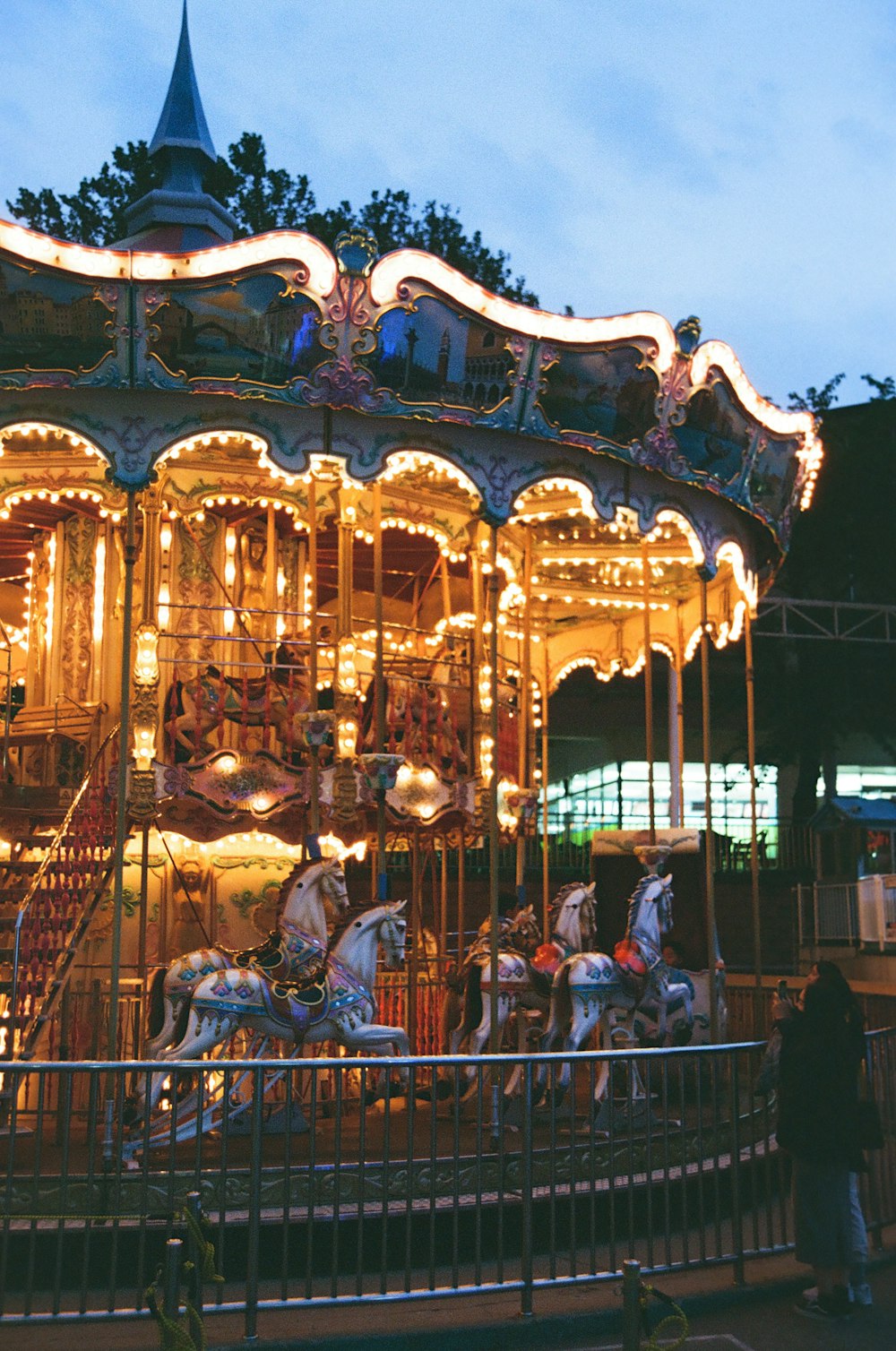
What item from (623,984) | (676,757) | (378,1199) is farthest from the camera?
(676,757)

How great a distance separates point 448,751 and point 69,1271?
6.51 meters

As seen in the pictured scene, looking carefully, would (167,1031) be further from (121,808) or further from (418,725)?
(418,725)

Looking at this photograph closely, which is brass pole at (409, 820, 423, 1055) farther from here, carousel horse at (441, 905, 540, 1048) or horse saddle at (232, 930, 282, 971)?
horse saddle at (232, 930, 282, 971)

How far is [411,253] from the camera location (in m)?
10.2

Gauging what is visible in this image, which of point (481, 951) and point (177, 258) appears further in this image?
point (481, 951)

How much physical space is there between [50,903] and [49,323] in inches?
159

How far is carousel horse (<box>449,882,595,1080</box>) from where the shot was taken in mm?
11562

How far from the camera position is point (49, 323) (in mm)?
10008

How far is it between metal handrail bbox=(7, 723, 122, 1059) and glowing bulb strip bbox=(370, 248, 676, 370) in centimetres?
350

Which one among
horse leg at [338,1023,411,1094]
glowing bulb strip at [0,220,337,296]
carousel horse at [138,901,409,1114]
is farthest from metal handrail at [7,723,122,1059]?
glowing bulb strip at [0,220,337,296]

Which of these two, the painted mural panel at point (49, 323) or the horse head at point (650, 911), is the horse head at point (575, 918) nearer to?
the horse head at point (650, 911)

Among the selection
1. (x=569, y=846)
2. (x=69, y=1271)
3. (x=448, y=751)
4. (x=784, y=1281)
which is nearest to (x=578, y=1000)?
(x=448, y=751)

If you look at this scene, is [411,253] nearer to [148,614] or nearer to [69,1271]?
[148,614]

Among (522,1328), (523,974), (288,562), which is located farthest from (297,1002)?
(288,562)
